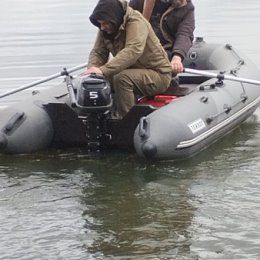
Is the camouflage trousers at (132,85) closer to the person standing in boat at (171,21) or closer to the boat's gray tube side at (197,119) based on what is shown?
the boat's gray tube side at (197,119)

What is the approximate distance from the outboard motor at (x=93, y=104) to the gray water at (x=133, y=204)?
0.20 m

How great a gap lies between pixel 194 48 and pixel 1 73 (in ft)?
12.6

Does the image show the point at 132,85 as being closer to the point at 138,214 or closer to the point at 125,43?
the point at 125,43

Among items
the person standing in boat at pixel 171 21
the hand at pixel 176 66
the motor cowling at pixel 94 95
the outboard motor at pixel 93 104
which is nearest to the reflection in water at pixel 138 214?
the outboard motor at pixel 93 104

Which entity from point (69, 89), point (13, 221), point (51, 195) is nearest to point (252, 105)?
point (69, 89)

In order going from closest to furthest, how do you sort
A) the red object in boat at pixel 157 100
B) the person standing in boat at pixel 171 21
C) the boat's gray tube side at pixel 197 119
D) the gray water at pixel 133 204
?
the gray water at pixel 133 204, the boat's gray tube side at pixel 197 119, the red object in boat at pixel 157 100, the person standing in boat at pixel 171 21

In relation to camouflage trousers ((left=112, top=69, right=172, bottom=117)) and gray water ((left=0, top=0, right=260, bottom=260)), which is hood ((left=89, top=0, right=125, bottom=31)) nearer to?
camouflage trousers ((left=112, top=69, right=172, bottom=117))

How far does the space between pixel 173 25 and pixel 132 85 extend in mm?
1398

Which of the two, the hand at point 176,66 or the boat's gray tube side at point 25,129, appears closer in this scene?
the boat's gray tube side at point 25,129

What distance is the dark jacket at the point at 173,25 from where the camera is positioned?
8.60m

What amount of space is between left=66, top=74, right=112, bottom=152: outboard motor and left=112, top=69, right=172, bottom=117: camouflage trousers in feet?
0.57

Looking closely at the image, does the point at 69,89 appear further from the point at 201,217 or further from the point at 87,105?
the point at 201,217

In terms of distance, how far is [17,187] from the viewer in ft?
21.9

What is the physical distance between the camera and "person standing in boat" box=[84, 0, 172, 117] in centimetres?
734
